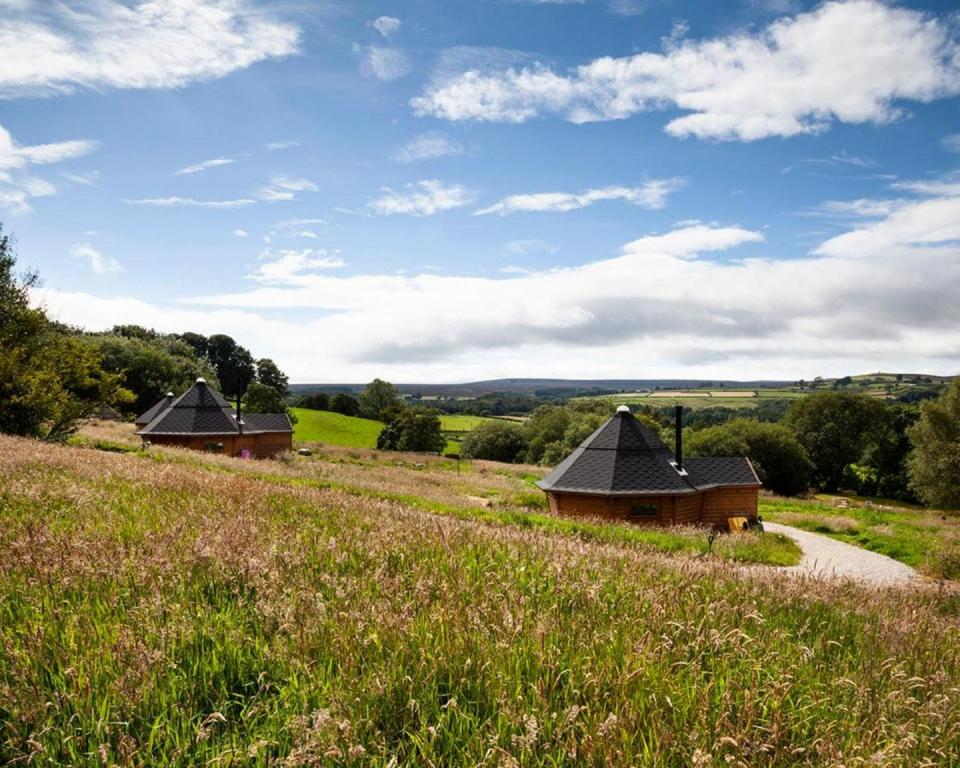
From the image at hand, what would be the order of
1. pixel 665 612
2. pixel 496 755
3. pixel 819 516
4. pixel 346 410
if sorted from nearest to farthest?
→ pixel 496 755, pixel 665 612, pixel 819 516, pixel 346 410

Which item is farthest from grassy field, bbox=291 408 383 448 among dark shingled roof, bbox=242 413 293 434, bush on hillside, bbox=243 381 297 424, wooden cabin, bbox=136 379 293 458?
wooden cabin, bbox=136 379 293 458

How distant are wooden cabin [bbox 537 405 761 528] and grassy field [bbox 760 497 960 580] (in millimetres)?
8260

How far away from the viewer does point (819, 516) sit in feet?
141

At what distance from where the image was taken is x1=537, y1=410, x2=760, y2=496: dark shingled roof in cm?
3122

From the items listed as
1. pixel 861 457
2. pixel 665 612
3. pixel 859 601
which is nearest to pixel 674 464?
pixel 859 601

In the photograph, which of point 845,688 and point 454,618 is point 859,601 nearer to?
point 845,688

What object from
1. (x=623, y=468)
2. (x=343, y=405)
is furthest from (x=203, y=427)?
(x=343, y=405)

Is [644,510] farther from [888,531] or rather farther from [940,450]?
[940,450]

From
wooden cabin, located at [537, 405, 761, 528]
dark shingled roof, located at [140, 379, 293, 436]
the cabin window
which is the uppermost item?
dark shingled roof, located at [140, 379, 293, 436]

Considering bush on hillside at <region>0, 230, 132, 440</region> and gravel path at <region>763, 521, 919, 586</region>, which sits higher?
bush on hillside at <region>0, 230, 132, 440</region>

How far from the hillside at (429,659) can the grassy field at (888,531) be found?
22829 millimetres

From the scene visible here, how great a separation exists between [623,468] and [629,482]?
36.2 inches

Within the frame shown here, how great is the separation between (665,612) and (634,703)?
133cm

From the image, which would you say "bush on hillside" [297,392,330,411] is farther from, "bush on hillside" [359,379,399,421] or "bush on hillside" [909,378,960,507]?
"bush on hillside" [909,378,960,507]
